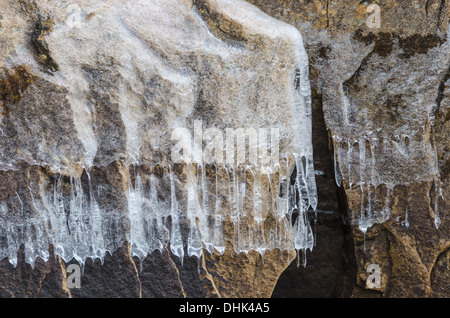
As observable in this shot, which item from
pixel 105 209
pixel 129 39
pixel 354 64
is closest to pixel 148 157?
pixel 105 209

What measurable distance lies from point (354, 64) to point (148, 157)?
1410 millimetres

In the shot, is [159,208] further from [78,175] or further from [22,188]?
[22,188]

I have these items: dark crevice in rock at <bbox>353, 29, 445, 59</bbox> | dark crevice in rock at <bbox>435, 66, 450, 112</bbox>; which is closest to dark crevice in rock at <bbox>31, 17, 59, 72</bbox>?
dark crevice in rock at <bbox>353, 29, 445, 59</bbox>

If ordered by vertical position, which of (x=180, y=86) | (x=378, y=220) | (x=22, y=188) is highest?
(x=180, y=86)

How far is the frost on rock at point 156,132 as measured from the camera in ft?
8.16

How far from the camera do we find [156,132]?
262 centimetres

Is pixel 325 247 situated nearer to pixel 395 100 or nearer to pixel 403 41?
pixel 395 100

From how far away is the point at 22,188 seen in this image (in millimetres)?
2680

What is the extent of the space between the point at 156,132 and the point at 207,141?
318mm

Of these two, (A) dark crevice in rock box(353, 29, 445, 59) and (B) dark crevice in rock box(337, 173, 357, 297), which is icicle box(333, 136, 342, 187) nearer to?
(B) dark crevice in rock box(337, 173, 357, 297)

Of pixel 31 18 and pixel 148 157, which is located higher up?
pixel 31 18

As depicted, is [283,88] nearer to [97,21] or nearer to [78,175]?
[97,21]

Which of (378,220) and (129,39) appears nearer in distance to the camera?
(129,39)

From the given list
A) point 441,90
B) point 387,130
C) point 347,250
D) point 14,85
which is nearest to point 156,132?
point 14,85
